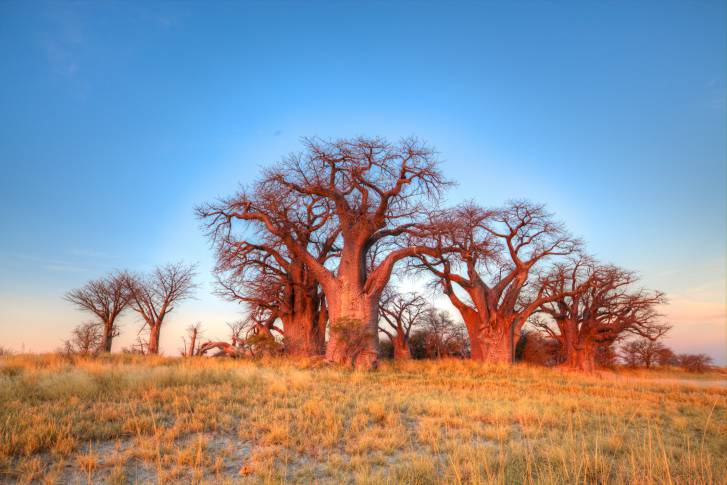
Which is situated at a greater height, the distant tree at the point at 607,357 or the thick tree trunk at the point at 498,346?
the thick tree trunk at the point at 498,346

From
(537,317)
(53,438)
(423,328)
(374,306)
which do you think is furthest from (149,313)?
(537,317)

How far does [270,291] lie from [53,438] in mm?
13599

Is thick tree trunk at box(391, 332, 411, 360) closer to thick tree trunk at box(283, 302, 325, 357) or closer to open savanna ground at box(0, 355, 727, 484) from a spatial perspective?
thick tree trunk at box(283, 302, 325, 357)

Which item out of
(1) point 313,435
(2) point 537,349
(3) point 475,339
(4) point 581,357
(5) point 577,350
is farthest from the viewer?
(2) point 537,349

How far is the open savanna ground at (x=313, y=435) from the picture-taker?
365 centimetres

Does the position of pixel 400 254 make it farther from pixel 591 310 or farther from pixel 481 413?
pixel 591 310

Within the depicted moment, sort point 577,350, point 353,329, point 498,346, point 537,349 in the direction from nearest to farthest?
point 353,329
point 498,346
point 577,350
point 537,349

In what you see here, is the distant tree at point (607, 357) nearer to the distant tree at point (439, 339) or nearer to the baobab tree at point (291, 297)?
the distant tree at point (439, 339)

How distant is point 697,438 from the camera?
5.64m

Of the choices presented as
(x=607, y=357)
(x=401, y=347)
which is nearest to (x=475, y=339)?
(x=401, y=347)

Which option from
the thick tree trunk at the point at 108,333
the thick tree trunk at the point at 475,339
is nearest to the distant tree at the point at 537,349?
the thick tree trunk at the point at 475,339

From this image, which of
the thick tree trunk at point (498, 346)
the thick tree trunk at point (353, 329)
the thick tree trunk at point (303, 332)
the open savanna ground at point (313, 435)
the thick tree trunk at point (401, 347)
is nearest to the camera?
the open savanna ground at point (313, 435)

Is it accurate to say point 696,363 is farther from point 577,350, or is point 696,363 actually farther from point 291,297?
point 291,297

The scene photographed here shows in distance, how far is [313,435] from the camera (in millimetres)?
4680
